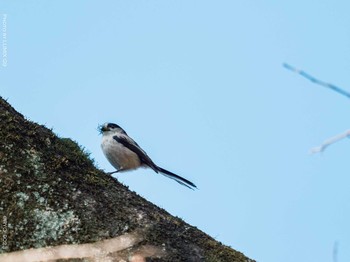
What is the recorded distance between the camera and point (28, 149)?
3730mm

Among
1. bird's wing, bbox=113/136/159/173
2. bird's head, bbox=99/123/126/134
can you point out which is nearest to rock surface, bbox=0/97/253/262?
bird's wing, bbox=113/136/159/173

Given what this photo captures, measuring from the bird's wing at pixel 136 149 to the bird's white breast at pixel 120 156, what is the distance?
0.05 metres

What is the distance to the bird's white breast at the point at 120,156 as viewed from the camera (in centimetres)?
925

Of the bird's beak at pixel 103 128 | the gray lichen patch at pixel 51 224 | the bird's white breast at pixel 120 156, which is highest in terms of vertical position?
the bird's beak at pixel 103 128

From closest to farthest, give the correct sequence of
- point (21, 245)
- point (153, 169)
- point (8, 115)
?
1. point (21, 245)
2. point (8, 115)
3. point (153, 169)

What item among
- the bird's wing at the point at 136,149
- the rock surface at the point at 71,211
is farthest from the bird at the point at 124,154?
the rock surface at the point at 71,211

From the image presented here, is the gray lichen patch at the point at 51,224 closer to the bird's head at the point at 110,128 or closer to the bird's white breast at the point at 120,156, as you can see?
the bird's white breast at the point at 120,156

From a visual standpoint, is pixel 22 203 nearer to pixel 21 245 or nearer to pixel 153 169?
pixel 21 245

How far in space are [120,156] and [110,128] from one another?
31.0 inches

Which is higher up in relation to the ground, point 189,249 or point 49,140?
point 49,140

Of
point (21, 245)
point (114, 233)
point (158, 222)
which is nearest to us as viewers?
point (21, 245)

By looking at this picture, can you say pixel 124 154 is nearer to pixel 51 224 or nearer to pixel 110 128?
pixel 110 128

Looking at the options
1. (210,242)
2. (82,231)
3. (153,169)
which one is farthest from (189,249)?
(153,169)

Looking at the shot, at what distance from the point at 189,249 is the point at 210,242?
185mm
